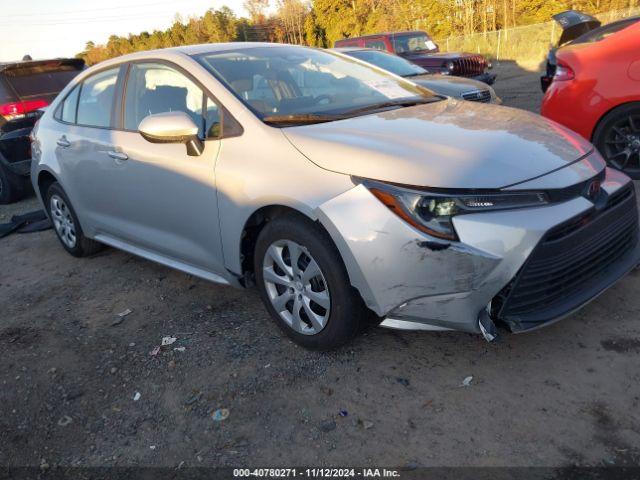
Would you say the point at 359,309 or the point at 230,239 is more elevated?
the point at 230,239

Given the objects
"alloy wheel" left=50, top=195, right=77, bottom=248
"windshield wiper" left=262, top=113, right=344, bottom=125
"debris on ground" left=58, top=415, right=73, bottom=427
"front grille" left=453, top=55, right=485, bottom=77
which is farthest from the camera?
"front grille" left=453, top=55, right=485, bottom=77

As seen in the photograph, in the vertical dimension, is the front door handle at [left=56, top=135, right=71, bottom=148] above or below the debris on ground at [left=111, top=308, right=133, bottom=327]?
above

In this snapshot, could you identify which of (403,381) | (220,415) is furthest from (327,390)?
(220,415)

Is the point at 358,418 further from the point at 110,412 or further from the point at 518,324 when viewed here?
the point at 110,412

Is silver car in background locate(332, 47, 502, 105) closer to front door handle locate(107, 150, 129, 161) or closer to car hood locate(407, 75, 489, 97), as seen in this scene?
car hood locate(407, 75, 489, 97)

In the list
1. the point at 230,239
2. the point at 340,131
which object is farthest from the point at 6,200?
the point at 340,131

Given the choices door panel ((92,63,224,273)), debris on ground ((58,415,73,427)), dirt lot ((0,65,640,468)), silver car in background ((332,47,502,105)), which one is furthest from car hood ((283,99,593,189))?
silver car in background ((332,47,502,105))

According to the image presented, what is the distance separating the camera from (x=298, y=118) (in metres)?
3.03

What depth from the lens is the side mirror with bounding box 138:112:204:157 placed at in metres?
3.03

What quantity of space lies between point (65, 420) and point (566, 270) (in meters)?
2.58

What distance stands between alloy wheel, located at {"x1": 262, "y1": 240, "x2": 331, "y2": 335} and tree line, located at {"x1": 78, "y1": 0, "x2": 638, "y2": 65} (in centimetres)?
869

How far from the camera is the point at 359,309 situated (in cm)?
271

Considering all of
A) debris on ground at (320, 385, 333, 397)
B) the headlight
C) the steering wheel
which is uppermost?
the steering wheel

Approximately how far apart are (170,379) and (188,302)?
0.94 metres
